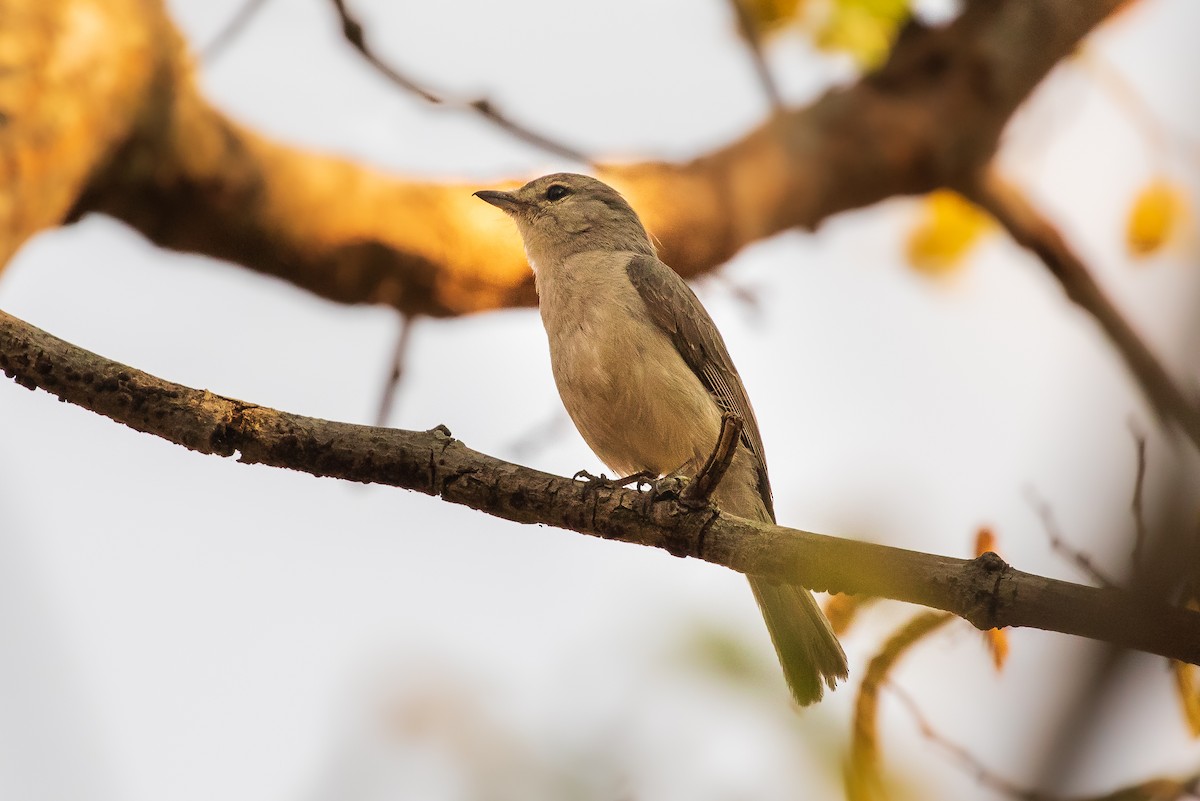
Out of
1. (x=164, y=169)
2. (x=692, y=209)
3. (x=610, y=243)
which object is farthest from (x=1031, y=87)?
(x=164, y=169)

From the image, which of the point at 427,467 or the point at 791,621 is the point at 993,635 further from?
the point at 791,621

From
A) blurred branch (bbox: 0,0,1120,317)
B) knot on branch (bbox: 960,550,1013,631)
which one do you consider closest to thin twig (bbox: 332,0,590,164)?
blurred branch (bbox: 0,0,1120,317)

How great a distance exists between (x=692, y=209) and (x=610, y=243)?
497 mm

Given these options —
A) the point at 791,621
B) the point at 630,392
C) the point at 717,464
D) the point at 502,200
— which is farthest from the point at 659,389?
the point at 502,200

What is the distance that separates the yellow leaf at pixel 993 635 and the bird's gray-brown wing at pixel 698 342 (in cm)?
224

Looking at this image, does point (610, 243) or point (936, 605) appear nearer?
point (936, 605)

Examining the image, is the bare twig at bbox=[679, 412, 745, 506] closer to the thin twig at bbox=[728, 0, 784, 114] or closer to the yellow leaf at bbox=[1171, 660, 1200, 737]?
the yellow leaf at bbox=[1171, 660, 1200, 737]

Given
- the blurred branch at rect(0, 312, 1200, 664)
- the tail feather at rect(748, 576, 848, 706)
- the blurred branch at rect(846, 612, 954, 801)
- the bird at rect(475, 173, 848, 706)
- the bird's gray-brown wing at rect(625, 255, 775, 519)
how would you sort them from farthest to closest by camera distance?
1. the bird's gray-brown wing at rect(625, 255, 775, 519)
2. the bird at rect(475, 173, 848, 706)
3. the tail feather at rect(748, 576, 848, 706)
4. the blurred branch at rect(0, 312, 1200, 664)
5. the blurred branch at rect(846, 612, 954, 801)

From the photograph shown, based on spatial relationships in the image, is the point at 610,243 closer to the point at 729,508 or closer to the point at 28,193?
the point at 729,508

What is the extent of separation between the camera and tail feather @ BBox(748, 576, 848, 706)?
5055 millimetres

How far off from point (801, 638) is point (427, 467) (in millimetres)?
2348

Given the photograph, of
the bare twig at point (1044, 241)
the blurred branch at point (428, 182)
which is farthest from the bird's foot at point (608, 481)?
the bare twig at point (1044, 241)

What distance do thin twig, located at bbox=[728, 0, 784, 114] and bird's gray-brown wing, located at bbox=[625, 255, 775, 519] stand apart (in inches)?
53.2

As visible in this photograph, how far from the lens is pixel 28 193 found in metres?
4.57
